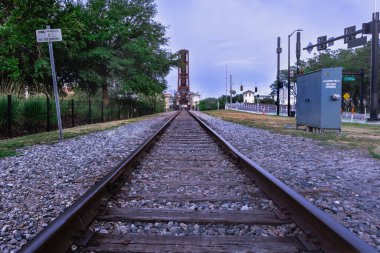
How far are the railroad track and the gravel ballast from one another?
1.49 feet

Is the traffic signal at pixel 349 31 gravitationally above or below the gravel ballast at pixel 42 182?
above

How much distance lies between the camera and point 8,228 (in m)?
3.46

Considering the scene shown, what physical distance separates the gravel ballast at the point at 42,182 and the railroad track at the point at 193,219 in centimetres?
45

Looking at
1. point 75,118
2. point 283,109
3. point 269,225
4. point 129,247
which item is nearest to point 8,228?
point 129,247

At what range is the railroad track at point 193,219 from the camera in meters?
2.88

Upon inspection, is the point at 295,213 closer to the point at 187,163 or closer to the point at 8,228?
the point at 8,228

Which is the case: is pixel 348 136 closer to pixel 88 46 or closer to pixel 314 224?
pixel 314 224

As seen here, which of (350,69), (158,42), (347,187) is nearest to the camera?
(347,187)

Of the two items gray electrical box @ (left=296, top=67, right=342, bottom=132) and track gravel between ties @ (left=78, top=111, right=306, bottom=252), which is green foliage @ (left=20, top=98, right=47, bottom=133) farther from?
gray electrical box @ (left=296, top=67, right=342, bottom=132)

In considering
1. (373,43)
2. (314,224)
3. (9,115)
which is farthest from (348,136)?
(373,43)

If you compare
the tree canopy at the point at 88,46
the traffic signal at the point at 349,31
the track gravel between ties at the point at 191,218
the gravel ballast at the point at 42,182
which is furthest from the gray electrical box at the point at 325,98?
the traffic signal at the point at 349,31

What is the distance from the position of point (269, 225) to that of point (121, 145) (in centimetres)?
725

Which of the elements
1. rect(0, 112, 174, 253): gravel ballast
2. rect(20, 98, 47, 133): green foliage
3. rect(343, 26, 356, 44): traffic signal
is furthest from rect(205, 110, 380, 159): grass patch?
rect(343, 26, 356, 44): traffic signal

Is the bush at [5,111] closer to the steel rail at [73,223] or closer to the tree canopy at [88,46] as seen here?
the tree canopy at [88,46]
